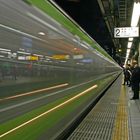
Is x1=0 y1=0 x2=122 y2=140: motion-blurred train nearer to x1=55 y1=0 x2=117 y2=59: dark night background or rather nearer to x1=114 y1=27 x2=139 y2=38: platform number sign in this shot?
x1=55 y1=0 x2=117 y2=59: dark night background

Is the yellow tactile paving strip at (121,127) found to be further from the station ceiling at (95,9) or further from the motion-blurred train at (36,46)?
the station ceiling at (95,9)

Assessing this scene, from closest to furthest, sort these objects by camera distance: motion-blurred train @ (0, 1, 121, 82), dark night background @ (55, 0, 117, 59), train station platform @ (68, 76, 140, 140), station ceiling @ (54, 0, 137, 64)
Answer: motion-blurred train @ (0, 1, 121, 82) → train station platform @ (68, 76, 140, 140) → dark night background @ (55, 0, 117, 59) → station ceiling @ (54, 0, 137, 64)

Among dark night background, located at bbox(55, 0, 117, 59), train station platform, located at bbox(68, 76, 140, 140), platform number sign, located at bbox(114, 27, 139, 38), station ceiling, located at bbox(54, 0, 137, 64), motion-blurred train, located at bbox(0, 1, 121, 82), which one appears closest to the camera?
motion-blurred train, located at bbox(0, 1, 121, 82)

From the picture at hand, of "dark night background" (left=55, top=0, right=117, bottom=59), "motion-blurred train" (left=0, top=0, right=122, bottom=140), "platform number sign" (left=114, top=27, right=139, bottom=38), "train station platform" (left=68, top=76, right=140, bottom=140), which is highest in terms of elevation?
"dark night background" (left=55, top=0, right=117, bottom=59)

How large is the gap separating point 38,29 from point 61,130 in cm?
218

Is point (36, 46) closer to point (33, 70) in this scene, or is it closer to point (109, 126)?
point (33, 70)

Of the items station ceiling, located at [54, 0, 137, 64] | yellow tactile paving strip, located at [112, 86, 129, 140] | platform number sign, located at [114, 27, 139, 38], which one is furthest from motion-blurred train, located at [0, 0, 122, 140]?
platform number sign, located at [114, 27, 139, 38]

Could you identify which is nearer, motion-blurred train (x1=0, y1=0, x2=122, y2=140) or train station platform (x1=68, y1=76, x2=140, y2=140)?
motion-blurred train (x1=0, y1=0, x2=122, y2=140)

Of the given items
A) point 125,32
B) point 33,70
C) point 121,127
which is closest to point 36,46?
point 33,70

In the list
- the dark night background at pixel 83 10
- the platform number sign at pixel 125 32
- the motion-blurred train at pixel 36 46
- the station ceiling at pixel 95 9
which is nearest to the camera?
the motion-blurred train at pixel 36 46

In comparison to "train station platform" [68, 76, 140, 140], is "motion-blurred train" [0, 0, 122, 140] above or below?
above

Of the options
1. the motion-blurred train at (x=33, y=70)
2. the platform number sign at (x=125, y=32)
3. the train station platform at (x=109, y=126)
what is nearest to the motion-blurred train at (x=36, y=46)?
the motion-blurred train at (x=33, y=70)

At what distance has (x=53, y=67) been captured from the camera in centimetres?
475

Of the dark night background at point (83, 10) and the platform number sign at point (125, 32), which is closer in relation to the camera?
the dark night background at point (83, 10)
